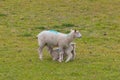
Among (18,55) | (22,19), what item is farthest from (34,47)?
(22,19)

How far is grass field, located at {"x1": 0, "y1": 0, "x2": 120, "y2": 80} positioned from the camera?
1209cm

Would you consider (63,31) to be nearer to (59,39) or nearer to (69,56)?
(69,56)

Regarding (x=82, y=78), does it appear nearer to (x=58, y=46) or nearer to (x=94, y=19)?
(x=58, y=46)

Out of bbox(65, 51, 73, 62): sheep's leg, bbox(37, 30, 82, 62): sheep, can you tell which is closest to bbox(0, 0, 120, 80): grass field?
bbox(65, 51, 73, 62): sheep's leg

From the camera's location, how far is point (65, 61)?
44.0 feet

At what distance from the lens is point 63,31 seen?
18922 mm

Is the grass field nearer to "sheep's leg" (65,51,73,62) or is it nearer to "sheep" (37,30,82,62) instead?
"sheep's leg" (65,51,73,62)

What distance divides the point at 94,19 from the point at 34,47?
711 centimetres

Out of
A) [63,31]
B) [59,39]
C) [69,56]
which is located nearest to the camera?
[59,39]

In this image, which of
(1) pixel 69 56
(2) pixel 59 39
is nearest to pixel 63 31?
(1) pixel 69 56


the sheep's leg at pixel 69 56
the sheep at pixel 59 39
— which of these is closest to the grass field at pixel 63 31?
the sheep's leg at pixel 69 56

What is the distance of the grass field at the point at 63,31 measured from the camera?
1209 cm

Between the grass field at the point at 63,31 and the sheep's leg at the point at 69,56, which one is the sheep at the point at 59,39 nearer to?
the sheep's leg at the point at 69,56

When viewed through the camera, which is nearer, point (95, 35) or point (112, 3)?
point (95, 35)
